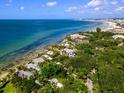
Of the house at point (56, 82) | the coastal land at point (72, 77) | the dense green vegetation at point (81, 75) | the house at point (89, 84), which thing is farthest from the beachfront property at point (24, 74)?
the house at point (89, 84)

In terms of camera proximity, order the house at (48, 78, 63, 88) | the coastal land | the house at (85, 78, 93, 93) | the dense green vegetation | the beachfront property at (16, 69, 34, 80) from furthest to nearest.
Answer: the beachfront property at (16, 69, 34, 80), the house at (48, 78, 63, 88), the house at (85, 78, 93, 93), the coastal land, the dense green vegetation

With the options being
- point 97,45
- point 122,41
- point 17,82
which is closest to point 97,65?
point 17,82

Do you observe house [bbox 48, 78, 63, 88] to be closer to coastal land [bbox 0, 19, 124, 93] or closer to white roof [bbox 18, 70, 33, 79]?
coastal land [bbox 0, 19, 124, 93]

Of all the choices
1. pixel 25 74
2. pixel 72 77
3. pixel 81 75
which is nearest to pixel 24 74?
pixel 25 74

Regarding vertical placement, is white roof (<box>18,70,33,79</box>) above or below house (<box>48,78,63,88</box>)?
above

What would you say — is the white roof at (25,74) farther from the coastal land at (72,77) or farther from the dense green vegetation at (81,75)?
the dense green vegetation at (81,75)

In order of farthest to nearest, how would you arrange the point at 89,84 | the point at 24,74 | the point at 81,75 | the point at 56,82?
the point at 24,74
the point at 81,75
the point at 56,82
the point at 89,84

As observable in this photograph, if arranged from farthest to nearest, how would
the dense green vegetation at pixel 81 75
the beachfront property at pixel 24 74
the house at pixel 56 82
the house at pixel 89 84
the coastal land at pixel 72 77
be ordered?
1. the beachfront property at pixel 24 74
2. the house at pixel 56 82
3. the house at pixel 89 84
4. the coastal land at pixel 72 77
5. the dense green vegetation at pixel 81 75

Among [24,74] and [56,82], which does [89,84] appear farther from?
[24,74]

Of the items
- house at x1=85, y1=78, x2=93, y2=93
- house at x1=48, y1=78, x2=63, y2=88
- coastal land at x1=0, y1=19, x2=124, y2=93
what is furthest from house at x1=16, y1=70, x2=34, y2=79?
house at x1=85, y1=78, x2=93, y2=93

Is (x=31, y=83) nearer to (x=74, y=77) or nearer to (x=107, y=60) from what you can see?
(x=74, y=77)

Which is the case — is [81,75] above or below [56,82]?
above
